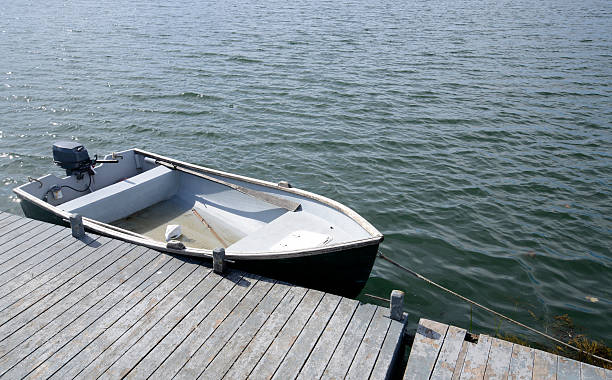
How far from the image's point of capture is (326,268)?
299 inches

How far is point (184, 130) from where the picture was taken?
1666 cm

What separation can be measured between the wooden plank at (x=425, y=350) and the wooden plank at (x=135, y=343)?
10.3 ft

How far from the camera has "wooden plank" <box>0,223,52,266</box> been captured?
326 inches

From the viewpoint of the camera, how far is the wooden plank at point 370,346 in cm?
597

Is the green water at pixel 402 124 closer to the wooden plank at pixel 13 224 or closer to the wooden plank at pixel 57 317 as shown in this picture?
the wooden plank at pixel 13 224

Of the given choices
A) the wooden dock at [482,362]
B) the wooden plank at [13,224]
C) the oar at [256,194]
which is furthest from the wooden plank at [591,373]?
the wooden plank at [13,224]

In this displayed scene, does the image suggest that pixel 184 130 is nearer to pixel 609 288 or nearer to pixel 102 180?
pixel 102 180

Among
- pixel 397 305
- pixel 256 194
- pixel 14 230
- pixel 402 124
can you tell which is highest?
pixel 397 305

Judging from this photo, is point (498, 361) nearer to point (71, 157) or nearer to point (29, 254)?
point (29, 254)

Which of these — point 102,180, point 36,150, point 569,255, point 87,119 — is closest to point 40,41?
point 87,119

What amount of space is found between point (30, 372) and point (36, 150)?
37.3 ft

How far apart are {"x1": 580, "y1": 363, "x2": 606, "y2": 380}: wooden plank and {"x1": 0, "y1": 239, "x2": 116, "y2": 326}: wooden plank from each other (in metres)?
6.92

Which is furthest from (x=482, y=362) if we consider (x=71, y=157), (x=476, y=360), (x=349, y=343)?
(x=71, y=157)

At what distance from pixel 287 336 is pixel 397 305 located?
1518 millimetres
